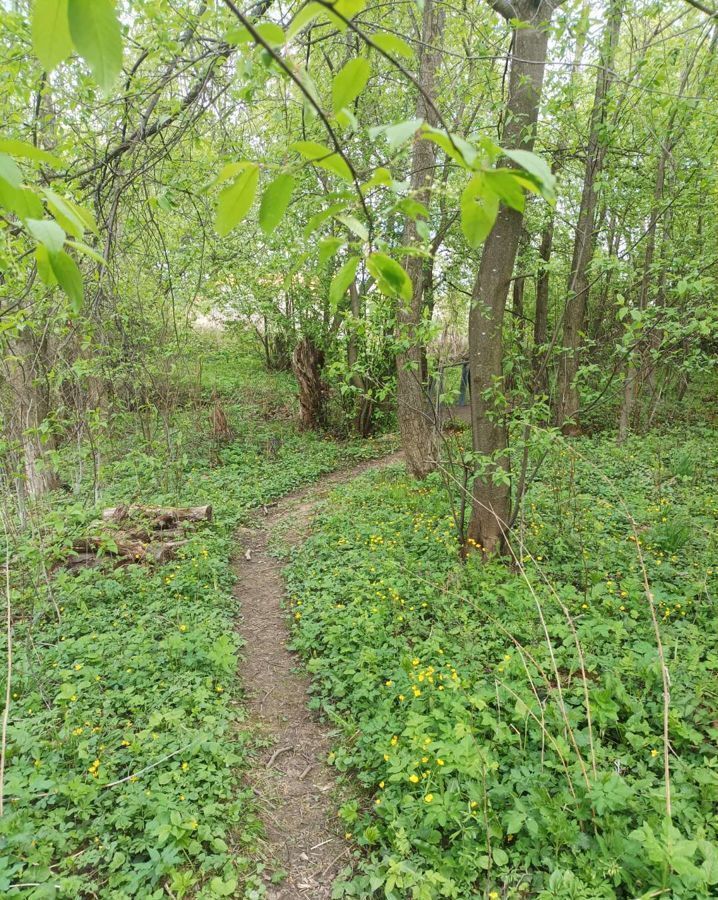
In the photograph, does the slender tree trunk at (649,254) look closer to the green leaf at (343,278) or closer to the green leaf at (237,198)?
the green leaf at (343,278)

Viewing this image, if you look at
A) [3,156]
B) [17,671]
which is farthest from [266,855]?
[3,156]

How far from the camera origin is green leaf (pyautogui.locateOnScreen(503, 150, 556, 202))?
1.98 ft

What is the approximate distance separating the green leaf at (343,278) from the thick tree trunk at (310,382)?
980cm

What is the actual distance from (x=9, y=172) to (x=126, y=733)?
3.36 m

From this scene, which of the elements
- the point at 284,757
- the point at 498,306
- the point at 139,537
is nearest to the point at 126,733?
the point at 284,757

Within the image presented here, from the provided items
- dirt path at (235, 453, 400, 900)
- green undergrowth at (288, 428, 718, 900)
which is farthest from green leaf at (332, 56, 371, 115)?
dirt path at (235, 453, 400, 900)

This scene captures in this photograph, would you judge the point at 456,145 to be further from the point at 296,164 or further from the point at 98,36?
the point at 98,36

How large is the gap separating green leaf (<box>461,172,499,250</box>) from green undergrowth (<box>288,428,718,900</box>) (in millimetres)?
2022

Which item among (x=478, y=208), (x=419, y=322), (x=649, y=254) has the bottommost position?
(x=478, y=208)

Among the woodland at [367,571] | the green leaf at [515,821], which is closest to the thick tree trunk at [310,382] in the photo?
the woodland at [367,571]

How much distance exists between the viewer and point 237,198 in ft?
2.41

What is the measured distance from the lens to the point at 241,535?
21.5 ft

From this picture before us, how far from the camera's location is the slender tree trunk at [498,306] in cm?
373

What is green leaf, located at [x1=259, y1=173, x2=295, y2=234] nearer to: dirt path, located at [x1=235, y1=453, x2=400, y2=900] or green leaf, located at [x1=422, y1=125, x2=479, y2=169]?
green leaf, located at [x1=422, y1=125, x2=479, y2=169]
